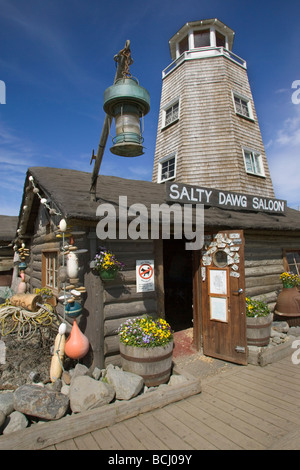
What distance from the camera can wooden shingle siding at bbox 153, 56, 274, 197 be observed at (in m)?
13.7

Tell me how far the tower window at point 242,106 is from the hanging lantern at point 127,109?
12780 mm

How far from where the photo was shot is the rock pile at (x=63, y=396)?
3559mm

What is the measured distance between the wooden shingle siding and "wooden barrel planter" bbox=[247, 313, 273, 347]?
8.48 meters

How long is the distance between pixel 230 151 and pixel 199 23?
26.2ft

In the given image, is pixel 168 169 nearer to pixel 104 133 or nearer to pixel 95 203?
pixel 95 203

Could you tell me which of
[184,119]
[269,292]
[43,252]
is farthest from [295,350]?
[184,119]

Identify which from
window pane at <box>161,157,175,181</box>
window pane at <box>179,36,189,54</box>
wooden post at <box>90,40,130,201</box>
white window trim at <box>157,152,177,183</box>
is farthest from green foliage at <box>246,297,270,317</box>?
window pane at <box>179,36,189,54</box>

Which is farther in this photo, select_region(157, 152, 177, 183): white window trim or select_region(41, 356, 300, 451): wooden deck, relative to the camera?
select_region(157, 152, 177, 183): white window trim

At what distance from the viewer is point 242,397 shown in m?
4.45

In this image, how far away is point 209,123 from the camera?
14273 mm
